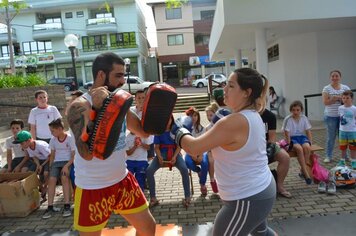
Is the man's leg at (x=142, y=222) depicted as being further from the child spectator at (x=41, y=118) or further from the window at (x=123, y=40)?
the window at (x=123, y=40)

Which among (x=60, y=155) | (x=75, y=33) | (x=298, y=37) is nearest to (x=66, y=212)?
(x=60, y=155)

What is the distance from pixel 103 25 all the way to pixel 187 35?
8555 millimetres

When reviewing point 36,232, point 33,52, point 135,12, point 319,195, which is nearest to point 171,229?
point 36,232

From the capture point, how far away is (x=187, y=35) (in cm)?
3741

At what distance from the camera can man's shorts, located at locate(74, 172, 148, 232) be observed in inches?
102

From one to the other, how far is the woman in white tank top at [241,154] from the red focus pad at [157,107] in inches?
10.2

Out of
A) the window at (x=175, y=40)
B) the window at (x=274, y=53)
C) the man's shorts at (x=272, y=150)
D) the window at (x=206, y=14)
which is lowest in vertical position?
the man's shorts at (x=272, y=150)

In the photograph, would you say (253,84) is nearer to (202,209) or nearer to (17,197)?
(202,209)

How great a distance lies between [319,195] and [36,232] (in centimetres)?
369

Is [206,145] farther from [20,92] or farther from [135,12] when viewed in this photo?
[135,12]

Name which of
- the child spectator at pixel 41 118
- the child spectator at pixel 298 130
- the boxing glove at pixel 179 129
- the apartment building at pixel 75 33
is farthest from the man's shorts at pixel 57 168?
the apartment building at pixel 75 33

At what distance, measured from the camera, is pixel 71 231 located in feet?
14.1

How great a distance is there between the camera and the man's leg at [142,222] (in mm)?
2840

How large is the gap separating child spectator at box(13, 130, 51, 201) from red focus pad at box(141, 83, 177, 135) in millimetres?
3488
